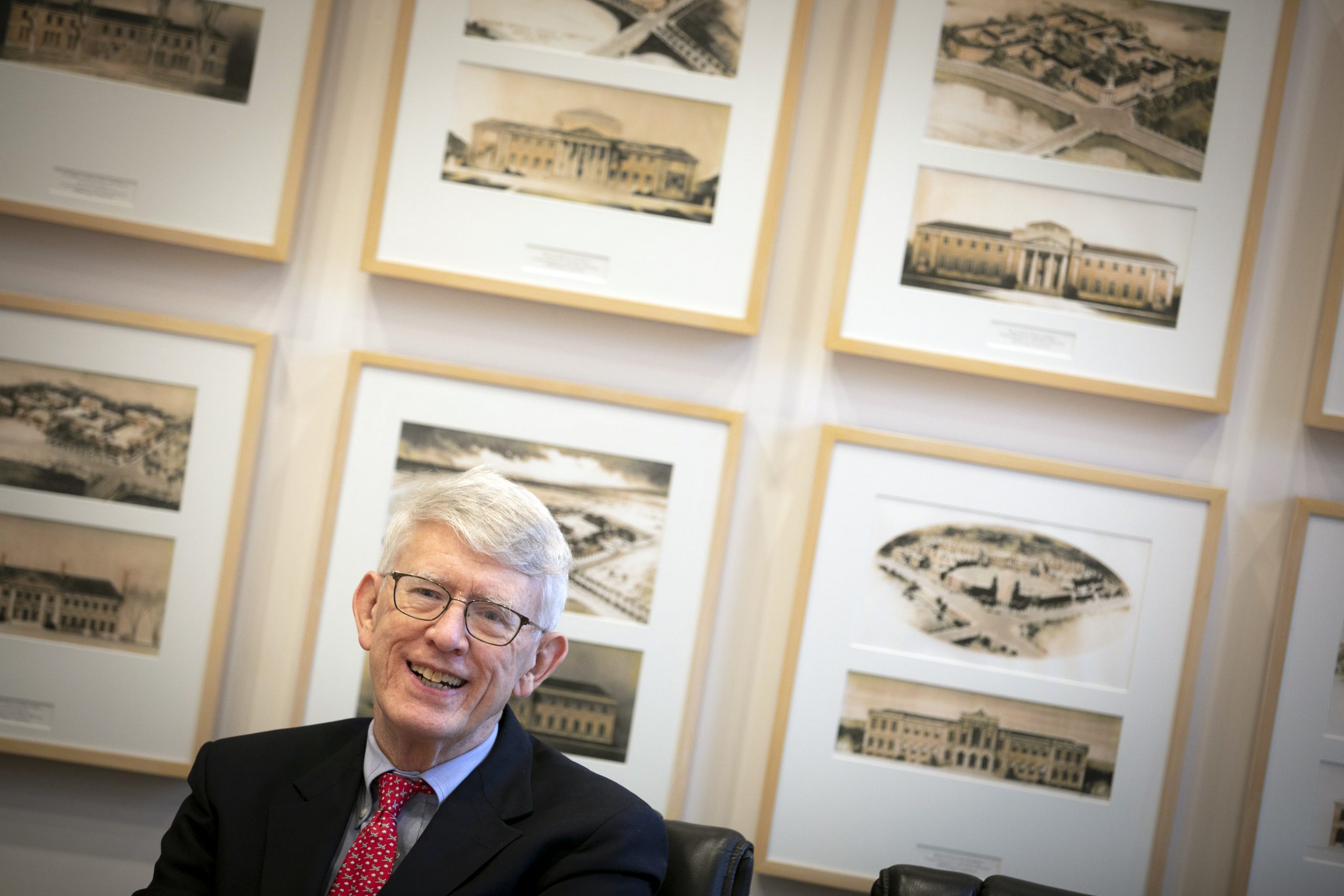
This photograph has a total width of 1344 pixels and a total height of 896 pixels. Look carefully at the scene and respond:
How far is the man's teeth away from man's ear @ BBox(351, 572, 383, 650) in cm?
15

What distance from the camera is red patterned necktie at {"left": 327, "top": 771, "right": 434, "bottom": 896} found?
5.32ft

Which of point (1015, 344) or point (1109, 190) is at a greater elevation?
point (1109, 190)

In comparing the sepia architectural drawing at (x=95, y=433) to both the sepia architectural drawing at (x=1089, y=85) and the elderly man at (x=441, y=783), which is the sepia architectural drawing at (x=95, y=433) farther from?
the sepia architectural drawing at (x=1089, y=85)

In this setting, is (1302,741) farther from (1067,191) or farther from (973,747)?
(1067,191)

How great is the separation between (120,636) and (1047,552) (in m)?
2.07

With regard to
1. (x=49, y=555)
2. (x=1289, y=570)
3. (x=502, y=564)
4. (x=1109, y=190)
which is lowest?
(x=49, y=555)

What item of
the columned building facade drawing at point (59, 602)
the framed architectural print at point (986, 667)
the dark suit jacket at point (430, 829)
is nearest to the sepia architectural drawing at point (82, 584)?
the columned building facade drawing at point (59, 602)

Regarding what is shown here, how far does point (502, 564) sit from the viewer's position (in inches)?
65.6

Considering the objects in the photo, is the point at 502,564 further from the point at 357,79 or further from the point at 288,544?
the point at 357,79

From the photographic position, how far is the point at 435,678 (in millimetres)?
1655

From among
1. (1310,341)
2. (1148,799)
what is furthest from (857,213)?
(1148,799)

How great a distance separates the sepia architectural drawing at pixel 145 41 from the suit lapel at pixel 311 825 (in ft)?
4.97

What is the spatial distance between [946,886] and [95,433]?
1995 millimetres

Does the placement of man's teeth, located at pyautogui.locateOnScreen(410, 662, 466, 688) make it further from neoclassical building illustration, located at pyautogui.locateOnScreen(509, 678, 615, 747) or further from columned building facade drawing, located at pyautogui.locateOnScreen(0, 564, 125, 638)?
columned building facade drawing, located at pyautogui.locateOnScreen(0, 564, 125, 638)
